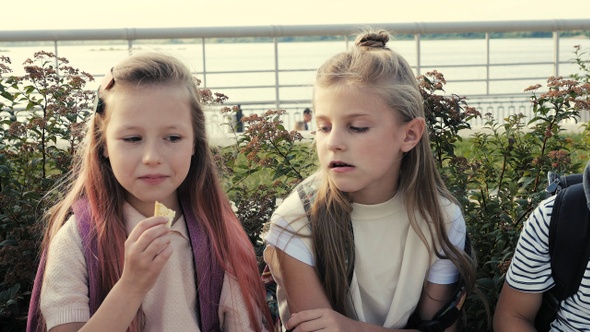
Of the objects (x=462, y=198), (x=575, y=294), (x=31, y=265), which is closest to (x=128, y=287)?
(x=31, y=265)

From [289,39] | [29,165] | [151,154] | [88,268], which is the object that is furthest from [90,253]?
[289,39]

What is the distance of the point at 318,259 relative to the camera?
2.72 meters

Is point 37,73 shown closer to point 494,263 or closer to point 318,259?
point 318,259

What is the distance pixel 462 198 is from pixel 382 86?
0.83 metres

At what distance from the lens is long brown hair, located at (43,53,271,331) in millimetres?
2520

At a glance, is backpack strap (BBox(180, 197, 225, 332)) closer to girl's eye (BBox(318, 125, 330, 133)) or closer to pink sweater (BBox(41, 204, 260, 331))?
pink sweater (BBox(41, 204, 260, 331))

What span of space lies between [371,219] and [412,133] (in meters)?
0.31

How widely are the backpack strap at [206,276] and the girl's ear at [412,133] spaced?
0.71 metres

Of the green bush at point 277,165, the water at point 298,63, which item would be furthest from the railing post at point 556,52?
the green bush at point 277,165

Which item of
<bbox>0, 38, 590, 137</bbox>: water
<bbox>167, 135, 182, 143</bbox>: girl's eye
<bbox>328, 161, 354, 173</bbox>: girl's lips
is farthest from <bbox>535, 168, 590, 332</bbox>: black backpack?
<bbox>0, 38, 590, 137</bbox>: water

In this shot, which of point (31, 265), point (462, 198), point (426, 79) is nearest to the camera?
point (31, 265)

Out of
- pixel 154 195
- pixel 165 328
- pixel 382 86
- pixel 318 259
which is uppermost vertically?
pixel 382 86

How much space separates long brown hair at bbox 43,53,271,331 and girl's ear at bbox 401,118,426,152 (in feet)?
2.03

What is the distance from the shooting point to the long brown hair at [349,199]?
2660 millimetres
